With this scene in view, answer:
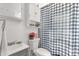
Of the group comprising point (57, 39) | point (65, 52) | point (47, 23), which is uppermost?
point (47, 23)

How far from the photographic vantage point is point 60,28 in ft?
5.16

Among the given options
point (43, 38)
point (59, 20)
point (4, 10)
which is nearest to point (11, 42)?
point (4, 10)

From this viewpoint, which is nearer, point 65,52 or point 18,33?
point 18,33

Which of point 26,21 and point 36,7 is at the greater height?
point 36,7

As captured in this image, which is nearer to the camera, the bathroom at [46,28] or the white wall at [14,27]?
the white wall at [14,27]

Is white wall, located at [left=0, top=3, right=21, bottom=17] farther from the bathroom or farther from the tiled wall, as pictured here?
the tiled wall

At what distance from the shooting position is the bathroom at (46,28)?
125 cm

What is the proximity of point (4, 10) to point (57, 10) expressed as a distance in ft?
3.49

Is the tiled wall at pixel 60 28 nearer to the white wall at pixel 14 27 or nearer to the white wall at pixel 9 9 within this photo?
the white wall at pixel 14 27

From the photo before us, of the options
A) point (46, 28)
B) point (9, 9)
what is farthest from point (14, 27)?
point (46, 28)

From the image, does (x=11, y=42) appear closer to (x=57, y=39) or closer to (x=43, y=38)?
(x=43, y=38)

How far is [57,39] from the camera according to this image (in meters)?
1.64

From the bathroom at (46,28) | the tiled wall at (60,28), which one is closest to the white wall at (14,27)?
the bathroom at (46,28)

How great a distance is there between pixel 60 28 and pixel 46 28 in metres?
0.33
